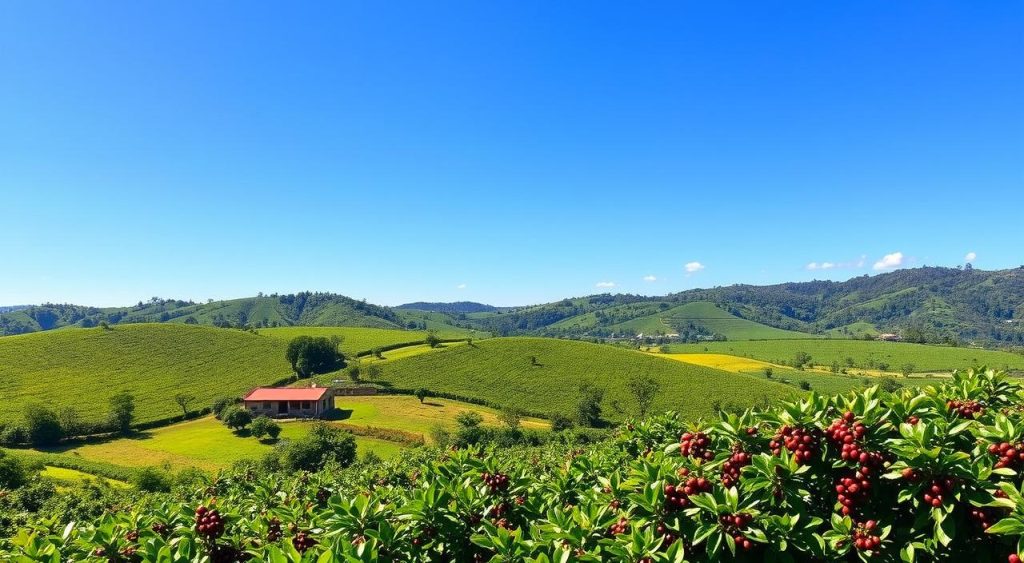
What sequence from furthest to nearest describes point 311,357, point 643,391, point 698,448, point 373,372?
point 311,357 < point 373,372 < point 643,391 < point 698,448

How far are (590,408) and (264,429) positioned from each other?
55.0 metres

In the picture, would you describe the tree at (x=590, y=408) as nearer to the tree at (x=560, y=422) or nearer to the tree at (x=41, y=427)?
the tree at (x=560, y=422)

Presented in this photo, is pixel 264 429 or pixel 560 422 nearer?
pixel 264 429

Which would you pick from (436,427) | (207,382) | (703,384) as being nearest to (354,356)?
(207,382)

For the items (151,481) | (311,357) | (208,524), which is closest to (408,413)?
(311,357)

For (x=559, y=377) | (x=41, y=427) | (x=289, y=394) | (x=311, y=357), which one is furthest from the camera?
(x=311, y=357)

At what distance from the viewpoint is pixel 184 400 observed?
90875 millimetres

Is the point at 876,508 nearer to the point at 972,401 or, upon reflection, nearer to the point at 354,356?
the point at 972,401

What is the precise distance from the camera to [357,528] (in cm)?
516

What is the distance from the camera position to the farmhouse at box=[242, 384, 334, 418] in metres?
87.2

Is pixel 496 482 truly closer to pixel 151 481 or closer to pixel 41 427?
pixel 151 481

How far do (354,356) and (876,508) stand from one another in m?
138

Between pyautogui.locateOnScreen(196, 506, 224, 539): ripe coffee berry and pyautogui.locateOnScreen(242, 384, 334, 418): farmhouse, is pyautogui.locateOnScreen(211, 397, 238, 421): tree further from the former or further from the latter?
pyautogui.locateOnScreen(196, 506, 224, 539): ripe coffee berry

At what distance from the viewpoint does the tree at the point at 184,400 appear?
3443 inches
